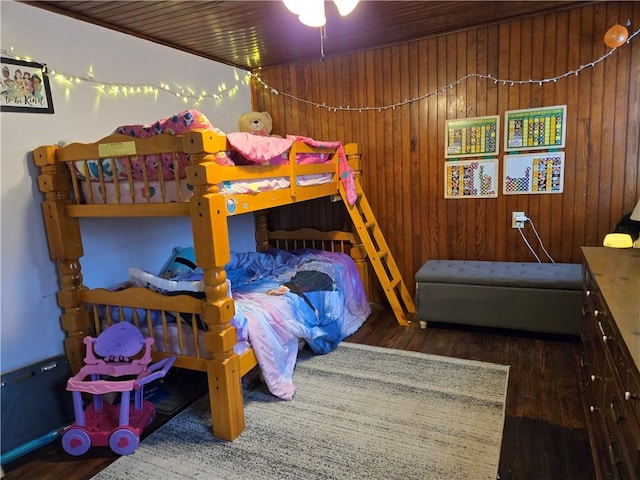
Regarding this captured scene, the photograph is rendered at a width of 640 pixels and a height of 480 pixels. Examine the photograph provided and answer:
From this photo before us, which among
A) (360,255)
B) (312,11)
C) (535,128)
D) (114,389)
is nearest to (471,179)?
(535,128)

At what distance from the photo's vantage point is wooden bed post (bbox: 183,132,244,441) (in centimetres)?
195

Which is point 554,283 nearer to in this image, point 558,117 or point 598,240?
point 598,240

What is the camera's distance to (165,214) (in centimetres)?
209

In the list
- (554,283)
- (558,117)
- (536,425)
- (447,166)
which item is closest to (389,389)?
(536,425)

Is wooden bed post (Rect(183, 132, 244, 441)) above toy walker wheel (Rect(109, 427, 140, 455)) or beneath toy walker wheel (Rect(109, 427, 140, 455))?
above

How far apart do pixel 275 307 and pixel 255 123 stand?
199cm

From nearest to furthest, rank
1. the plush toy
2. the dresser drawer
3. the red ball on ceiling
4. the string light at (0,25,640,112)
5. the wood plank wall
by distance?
Result: the dresser drawer
the string light at (0,25,640,112)
the red ball on ceiling
the wood plank wall
the plush toy

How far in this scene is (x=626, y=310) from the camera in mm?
1383

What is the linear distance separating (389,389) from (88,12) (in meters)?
2.89

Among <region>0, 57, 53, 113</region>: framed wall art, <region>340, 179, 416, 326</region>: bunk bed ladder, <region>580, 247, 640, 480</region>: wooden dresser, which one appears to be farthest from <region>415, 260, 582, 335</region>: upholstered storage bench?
<region>0, 57, 53, 113</region>: framed wall art

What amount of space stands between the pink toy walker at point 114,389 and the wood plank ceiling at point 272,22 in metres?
1.89

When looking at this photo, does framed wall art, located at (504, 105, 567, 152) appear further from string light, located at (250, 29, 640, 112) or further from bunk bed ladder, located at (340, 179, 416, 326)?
bunk bed ladder, located at (340, 179, 416, 326)

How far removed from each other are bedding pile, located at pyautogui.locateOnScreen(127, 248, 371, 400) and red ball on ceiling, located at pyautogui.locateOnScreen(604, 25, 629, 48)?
96.3 inches

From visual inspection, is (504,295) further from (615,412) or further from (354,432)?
(615,412)
